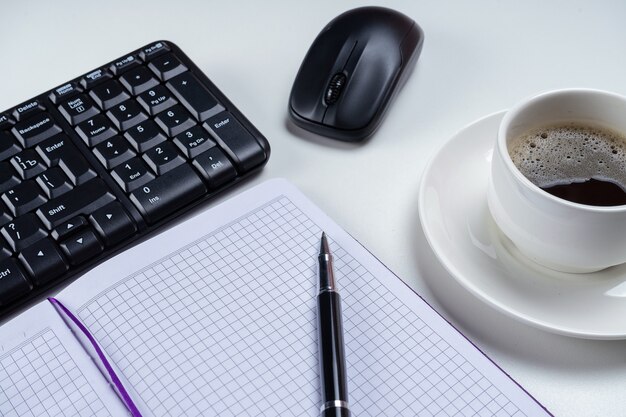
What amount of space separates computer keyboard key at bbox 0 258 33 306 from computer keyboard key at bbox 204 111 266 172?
0.56 ft

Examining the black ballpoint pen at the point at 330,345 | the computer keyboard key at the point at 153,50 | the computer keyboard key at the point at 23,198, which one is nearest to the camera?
the black ballpoint pen at the point at 330,345

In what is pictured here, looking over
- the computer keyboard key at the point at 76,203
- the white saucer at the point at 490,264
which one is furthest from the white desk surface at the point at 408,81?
the computer keyboard key at the point at 76,203

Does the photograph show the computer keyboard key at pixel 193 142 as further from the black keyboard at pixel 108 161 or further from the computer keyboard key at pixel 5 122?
the computer keyboard key at pixel 5 122

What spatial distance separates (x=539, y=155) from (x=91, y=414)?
33 centimetres

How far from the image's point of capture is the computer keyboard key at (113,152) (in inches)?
21.6

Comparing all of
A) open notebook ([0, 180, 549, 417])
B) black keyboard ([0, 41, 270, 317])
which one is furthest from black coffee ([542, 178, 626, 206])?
black keyboard ([0, 41, 270, 317])

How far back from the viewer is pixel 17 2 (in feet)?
2.41

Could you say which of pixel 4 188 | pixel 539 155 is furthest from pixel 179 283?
pixel 539 155

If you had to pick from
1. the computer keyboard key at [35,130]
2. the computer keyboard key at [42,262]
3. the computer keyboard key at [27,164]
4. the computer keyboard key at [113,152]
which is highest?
the computer keyboard key at [35,130]

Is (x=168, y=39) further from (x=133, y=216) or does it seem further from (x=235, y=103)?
(x=133, y=216)

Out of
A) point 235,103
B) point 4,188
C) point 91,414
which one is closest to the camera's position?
point 91,414

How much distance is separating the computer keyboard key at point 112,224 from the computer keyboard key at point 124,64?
0.47ft

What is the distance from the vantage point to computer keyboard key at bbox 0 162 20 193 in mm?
533

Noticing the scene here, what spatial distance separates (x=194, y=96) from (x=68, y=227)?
15 cm
